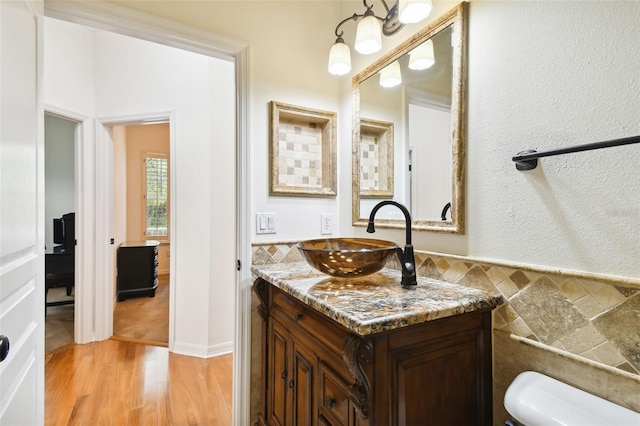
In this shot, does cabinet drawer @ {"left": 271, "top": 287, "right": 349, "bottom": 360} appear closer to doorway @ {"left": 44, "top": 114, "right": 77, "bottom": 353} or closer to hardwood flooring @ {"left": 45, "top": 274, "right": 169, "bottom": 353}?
hardwood flooring @ {"left": 45, "top": 274, "right": 169, "bottom": 353}

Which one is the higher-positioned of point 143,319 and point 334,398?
point 334,398

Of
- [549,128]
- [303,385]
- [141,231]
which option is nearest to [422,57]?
[549,128]

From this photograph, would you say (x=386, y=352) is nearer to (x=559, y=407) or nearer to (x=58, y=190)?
(x=559, y=407)

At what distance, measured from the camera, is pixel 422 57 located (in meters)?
1.34

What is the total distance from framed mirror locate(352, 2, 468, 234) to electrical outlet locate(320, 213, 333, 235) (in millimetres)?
159

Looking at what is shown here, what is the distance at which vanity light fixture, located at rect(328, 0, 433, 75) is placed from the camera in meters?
1.16

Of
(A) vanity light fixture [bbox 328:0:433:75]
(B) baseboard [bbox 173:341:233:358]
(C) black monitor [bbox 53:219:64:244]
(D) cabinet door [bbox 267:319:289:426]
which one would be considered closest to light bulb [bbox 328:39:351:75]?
(A) vanity light fixture [bbox 328:0:433:75]

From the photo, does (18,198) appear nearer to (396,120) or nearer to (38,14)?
(38,14)

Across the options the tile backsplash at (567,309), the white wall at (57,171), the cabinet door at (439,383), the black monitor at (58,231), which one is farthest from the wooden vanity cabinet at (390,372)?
the white wall at (57,171)

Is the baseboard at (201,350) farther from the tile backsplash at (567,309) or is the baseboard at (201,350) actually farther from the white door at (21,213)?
the tile backsplash at (567,309)

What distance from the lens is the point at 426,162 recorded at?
54.0 inches

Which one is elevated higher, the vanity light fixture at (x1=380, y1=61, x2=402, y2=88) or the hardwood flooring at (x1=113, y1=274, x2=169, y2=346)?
the vanity light fixture at (x1=380, y1=61, x2=402, y2=88)

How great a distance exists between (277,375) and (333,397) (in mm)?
518

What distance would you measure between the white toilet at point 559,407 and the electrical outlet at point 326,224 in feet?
3.90
